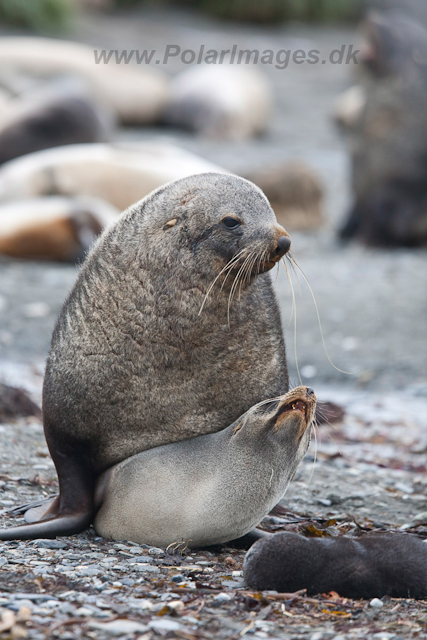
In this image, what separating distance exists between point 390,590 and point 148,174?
7827mm

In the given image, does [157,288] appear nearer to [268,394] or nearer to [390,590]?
[268,394]

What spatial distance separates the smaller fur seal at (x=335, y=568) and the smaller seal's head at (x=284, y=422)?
0.39m

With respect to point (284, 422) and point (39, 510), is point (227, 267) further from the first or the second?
point (39, 510)

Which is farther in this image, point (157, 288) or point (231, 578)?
point (157, 288)

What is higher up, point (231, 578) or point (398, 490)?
point (398, 490)

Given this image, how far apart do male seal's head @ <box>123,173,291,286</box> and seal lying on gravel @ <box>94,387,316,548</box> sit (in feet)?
1.81

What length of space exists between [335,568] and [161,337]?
1.13 meters

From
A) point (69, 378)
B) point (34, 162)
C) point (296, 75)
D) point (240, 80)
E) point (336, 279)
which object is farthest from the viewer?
point (296, 75)

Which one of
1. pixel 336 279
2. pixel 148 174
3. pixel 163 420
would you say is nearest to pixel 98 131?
pixel 148 174

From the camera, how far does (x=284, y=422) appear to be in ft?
12.2

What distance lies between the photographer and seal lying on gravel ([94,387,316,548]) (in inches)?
148

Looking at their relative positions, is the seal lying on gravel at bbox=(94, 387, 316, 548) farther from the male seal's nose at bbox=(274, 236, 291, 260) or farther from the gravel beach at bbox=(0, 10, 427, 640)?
the male seal's nose at bbox=(274, 236, 291, 260)

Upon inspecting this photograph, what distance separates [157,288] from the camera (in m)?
3.88

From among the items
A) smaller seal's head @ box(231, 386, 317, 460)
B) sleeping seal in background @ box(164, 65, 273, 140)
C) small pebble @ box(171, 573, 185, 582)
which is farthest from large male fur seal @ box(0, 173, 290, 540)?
sleeping seal in background @ box(164, 65, 273, 140)
